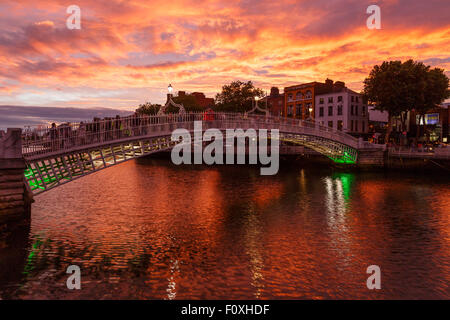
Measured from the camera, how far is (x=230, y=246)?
1590cm

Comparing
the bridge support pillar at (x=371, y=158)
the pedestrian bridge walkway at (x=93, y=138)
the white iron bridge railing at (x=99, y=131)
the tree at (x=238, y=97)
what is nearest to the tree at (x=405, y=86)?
the bridge support pillar at (x=371, y=158)

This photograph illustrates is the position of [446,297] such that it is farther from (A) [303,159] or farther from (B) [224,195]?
(A) [303,159]

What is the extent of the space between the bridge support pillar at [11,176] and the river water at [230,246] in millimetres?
1361

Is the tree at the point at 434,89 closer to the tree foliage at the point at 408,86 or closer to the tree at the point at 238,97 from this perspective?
the tree foliage at the point at 408,86

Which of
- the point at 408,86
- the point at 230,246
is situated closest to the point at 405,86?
the point at 408,86

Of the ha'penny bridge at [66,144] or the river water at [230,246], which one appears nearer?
the river water at [230,246]

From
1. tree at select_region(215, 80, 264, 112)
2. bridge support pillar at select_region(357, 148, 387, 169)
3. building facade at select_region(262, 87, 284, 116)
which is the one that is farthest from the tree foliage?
building facade at select_region(262, 87, 284, 116)

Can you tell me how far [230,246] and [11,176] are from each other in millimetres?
11068

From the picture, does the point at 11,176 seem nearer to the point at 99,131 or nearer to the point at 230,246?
the point at 99,131

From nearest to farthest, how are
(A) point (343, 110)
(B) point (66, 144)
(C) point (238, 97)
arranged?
1. (B) point (66, 144)
2. (C) point (238, 97)
3. (A) point (343, 110)

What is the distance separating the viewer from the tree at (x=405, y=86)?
52.8 m

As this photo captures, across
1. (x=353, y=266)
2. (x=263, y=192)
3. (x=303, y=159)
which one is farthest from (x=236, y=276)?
(x=303, y=159)

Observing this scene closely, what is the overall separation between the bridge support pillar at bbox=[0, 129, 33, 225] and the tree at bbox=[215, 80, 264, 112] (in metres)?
54.3
